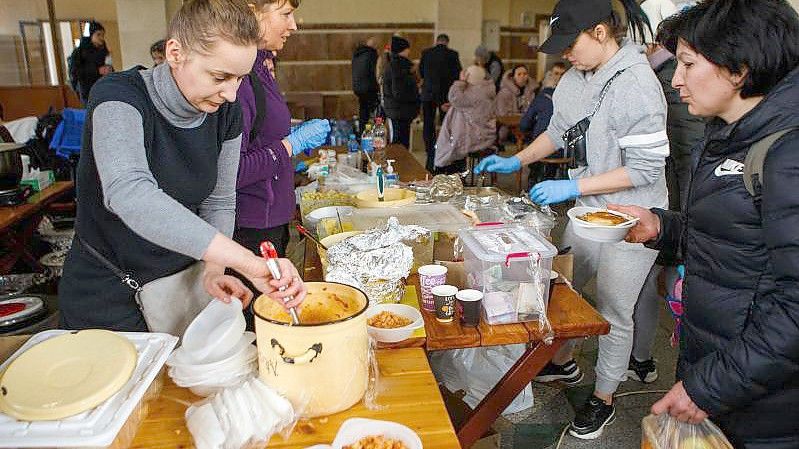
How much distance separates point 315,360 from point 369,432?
0.17m

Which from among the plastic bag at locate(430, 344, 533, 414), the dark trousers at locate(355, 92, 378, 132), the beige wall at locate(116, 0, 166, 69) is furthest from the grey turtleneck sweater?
the beige wall at locate(116, 0, 166, 69)

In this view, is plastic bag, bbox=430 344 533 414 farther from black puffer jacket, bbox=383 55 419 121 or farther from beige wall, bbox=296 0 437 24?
beige wall, bbox=296 0 437 24

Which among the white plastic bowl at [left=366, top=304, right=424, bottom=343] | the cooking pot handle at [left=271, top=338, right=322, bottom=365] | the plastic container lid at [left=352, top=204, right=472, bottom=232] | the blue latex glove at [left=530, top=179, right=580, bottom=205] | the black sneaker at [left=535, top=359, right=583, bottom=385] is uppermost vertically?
the blue latex glove at [left=530, top=179, right=580, bottom=205]

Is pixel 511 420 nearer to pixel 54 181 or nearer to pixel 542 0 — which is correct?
pixel 54 181

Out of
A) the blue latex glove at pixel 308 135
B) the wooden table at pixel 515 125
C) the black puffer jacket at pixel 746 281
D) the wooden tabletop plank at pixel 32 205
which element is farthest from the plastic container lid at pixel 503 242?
the wooden table at pixel 515 125

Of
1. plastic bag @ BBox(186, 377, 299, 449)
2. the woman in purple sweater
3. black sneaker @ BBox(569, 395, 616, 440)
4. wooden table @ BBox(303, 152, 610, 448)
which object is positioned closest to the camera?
plastic bag @ BBox(186, 377, 299, 449)

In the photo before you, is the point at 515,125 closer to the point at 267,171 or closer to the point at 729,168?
the point at 267,171

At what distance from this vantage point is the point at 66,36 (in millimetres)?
10570

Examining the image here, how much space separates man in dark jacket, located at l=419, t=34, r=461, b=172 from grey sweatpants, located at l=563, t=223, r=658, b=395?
5616mm

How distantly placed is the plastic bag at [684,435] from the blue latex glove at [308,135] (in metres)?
1.83

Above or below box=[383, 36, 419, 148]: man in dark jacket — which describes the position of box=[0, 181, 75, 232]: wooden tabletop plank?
below

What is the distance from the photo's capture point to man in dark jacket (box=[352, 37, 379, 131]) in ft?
27.7

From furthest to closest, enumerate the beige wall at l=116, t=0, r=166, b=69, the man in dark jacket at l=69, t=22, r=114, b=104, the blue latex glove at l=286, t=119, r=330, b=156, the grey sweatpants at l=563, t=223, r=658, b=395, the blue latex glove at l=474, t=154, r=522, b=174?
1. the beige wall at l=116, t=0, r=166, b=69
2. the man in dark jacket at l=69, t=22, r=114, b=104
3. the blue latex glove at l=474, t=154, r=522, b=174
4. the blue latex glove at l=286, t=119, r=330, b=156
5. the grey sweatpants at l=563, t=223, r=658, b=395

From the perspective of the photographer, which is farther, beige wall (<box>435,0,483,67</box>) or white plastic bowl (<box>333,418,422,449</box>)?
beige wall (<box>435,0,483,67</box>)
